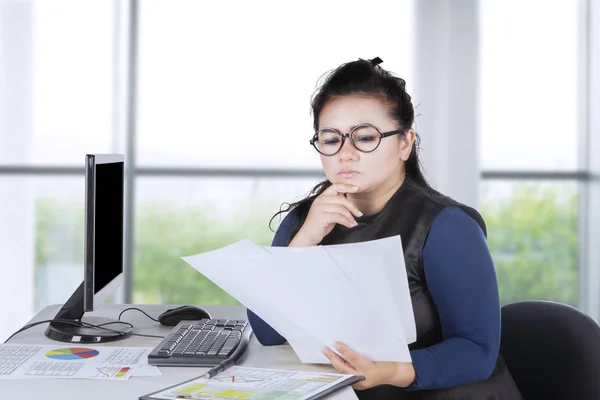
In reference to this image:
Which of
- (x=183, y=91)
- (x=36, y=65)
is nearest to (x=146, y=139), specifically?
(x=183, y=91)

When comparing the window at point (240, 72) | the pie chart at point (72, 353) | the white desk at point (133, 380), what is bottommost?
the white desk at point (133, 380)

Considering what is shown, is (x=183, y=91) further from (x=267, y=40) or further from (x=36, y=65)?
(x=36, y=65)

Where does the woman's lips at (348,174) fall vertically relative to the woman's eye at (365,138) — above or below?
below

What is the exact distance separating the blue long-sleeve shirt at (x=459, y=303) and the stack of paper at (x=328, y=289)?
11 cm

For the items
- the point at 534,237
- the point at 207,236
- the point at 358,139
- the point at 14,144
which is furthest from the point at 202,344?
the point at 534,237

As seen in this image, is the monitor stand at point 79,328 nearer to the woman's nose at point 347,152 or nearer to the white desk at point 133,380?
the white desk at point 133,380

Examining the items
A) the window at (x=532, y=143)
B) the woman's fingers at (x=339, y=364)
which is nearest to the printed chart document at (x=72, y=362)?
the woman's fingers at (x=339, y=364)

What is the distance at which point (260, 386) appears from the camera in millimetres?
1304

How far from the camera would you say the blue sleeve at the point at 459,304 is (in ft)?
4.86

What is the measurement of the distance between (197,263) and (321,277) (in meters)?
0.23

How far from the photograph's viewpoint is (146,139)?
4.00 m

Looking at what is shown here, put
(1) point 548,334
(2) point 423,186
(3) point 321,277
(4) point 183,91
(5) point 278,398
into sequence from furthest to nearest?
(4) point 183,91 < (2) point 423,186 < (1) point 548,334 < (3) point 321,277 < (5) point 278,398

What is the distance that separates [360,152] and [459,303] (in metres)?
0.39

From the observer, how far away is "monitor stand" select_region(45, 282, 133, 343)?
1705mm
